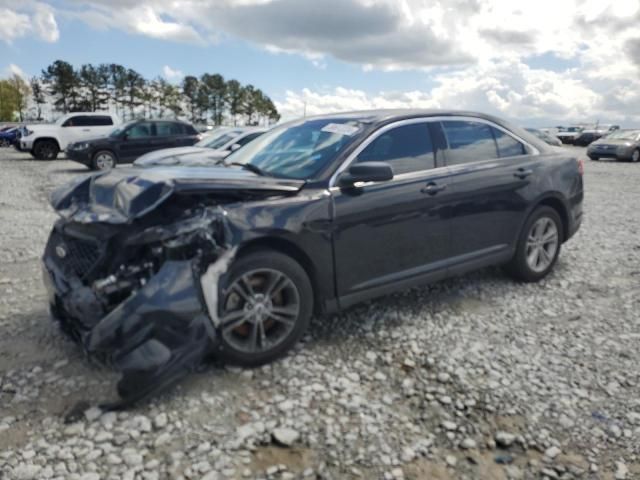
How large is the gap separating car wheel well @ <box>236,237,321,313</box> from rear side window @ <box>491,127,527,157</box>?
2.32 meters

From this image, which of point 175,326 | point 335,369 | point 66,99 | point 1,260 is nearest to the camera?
point 175,326

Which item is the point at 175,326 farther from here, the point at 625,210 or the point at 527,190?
the point at 625,210

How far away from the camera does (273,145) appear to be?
4.30 m

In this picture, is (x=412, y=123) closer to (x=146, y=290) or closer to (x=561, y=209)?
(x=561, y=209)

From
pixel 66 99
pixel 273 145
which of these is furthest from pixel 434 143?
pixel 66 99

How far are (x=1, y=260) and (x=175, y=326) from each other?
12.9 feet

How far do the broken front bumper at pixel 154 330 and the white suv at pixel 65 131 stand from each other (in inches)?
740

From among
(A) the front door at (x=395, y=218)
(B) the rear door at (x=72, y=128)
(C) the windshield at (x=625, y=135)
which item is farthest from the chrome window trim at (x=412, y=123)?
(C) the windshield at (x=625, y=135)

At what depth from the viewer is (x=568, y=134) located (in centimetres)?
4050

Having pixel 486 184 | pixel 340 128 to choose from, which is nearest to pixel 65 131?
pixel 340 128

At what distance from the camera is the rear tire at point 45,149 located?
20000 mm

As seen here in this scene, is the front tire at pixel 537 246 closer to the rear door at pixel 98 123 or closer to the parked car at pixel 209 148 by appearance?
the parked car at pixel 209 148

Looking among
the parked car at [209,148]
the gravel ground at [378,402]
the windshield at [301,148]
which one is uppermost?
the parked car at [209,148]

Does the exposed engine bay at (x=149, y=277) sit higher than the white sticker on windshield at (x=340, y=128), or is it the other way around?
the white sticker on windshield at (x=340, y=128)
